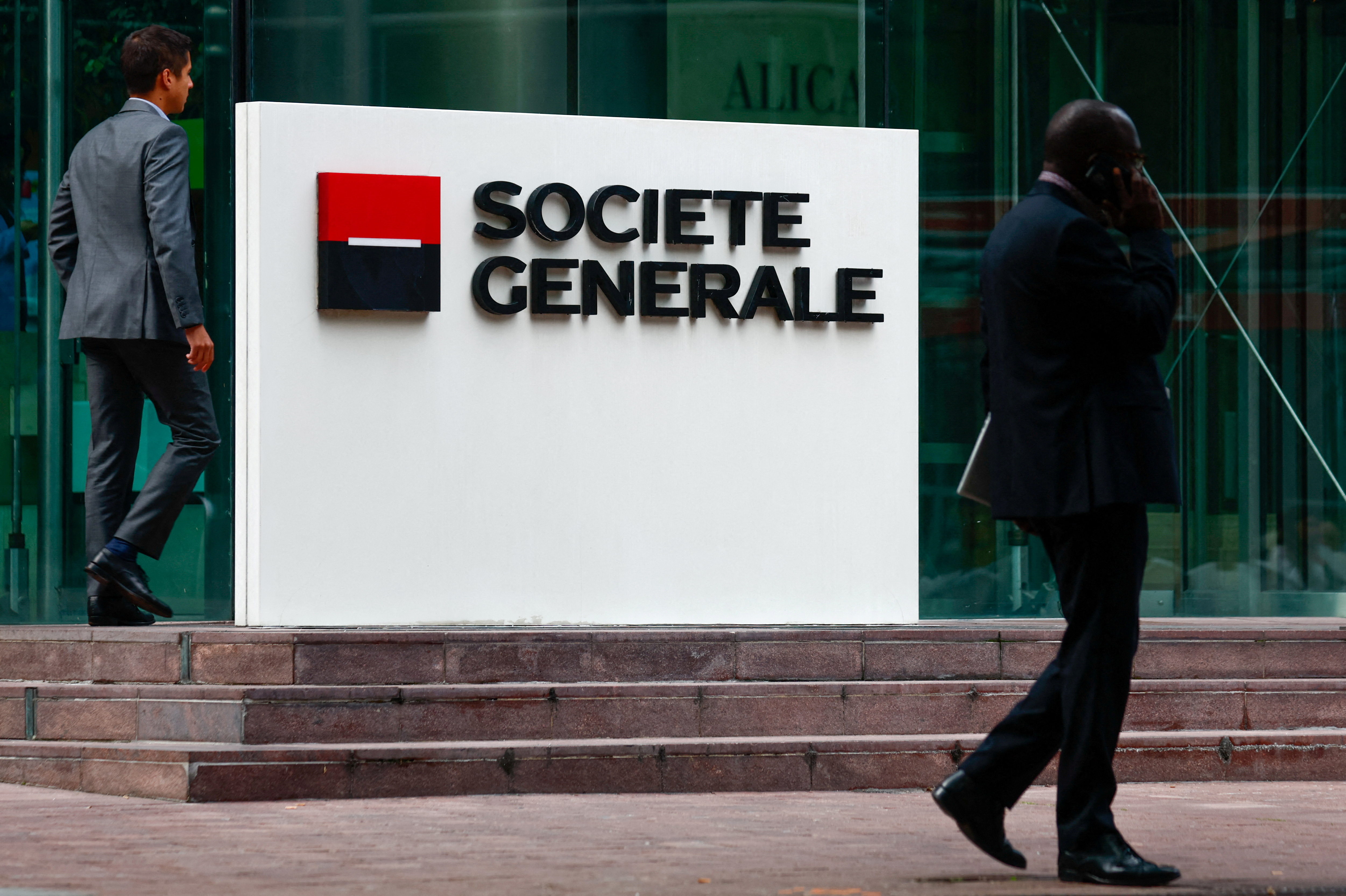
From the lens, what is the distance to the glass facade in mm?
9062

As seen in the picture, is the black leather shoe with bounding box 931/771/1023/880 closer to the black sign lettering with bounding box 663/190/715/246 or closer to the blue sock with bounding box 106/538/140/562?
the blue sock with bounding box 106/538/140/562

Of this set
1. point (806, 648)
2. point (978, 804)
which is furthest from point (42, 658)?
point (978, 804)

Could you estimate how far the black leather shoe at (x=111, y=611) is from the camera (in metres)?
7.10

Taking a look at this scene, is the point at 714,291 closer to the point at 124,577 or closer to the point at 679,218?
the point at 679,218

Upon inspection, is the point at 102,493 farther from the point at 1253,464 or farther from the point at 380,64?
the point at 1253,464

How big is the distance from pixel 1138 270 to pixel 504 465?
13.4 feet

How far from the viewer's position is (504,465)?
8.05m

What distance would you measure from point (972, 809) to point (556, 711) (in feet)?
7.92

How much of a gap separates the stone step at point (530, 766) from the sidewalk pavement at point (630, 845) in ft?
0.26

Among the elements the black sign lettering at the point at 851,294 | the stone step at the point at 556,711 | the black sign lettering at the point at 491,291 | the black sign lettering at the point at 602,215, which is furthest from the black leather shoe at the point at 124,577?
the black sign lettering at the point at 851,294

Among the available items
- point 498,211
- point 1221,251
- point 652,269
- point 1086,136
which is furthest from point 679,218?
point 1221,251

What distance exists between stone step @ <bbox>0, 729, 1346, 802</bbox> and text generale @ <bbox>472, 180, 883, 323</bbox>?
236 cm

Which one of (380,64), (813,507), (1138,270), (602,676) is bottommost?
(602,676)

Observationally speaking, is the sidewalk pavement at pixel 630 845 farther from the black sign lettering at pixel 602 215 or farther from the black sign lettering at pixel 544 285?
the black sign lettering at pixel 602 215
